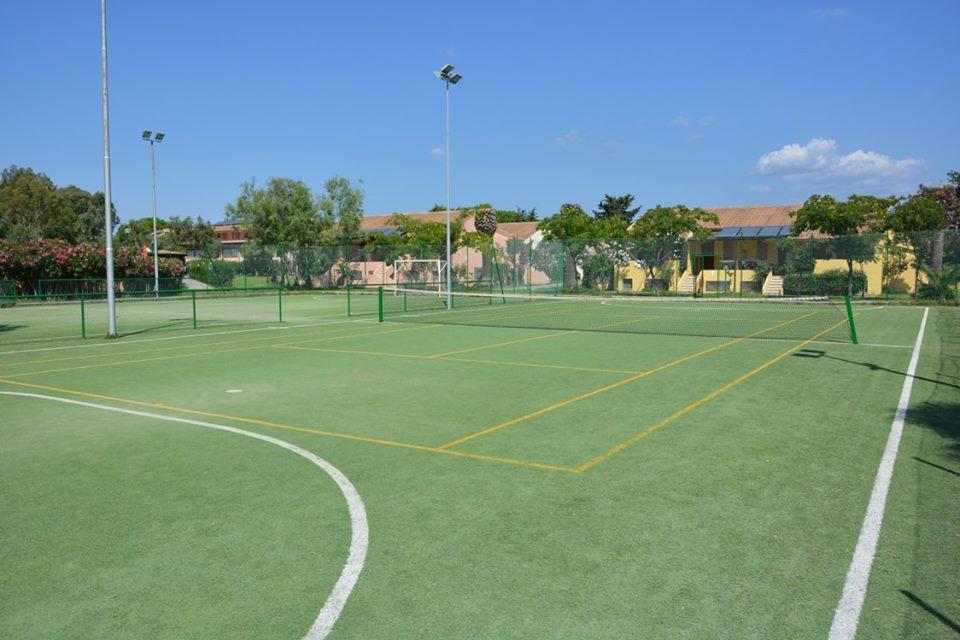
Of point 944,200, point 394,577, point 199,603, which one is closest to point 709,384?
point 394,577

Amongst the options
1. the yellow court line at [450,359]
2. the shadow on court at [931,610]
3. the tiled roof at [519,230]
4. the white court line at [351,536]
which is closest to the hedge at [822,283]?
the yellow court line at [450,359]

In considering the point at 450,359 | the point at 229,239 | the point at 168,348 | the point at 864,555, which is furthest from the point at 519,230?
the point at 864,555

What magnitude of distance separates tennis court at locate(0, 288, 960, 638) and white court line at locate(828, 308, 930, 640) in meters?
0.07

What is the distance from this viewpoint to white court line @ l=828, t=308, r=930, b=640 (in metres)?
4.38

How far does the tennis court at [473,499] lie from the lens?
4.62 metres

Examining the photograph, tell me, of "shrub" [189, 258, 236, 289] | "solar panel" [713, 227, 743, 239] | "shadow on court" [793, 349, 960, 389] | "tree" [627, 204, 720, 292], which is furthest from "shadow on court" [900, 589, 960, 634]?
"solar panel" [713, 227, 743, 239]

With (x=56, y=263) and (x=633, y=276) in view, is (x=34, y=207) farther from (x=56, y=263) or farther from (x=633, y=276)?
(x=633, y=276)

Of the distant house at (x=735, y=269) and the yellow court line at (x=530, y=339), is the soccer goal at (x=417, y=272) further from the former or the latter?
the yellow court line at (x=530, y=339)

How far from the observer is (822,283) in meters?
A: 40.4

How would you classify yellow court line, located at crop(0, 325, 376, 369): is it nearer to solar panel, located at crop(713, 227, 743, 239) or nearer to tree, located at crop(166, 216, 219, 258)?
solar panel, located at crop(713, 227, 743, 239)

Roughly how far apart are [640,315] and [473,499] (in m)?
24.9

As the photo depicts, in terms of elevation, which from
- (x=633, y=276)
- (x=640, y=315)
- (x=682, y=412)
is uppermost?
(x=633, y=276)

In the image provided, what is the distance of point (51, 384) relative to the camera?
13.8 meters

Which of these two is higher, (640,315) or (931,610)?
(640,315)
